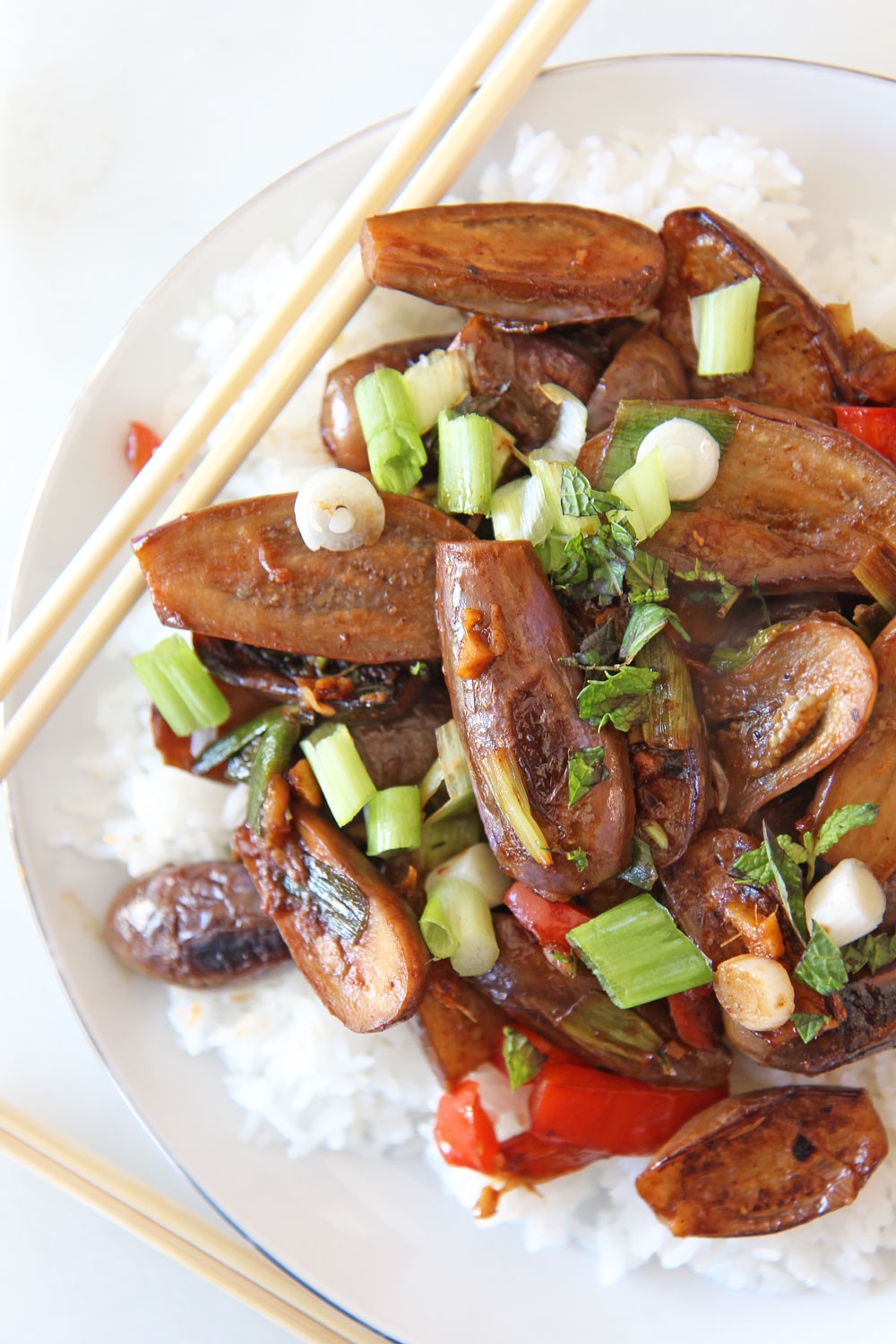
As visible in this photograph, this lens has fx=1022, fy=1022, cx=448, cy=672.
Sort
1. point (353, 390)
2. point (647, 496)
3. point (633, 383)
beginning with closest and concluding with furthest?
point (647, 496)
point (633, 383)
point (353, 390)

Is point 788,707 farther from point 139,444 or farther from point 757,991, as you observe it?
point 139,444

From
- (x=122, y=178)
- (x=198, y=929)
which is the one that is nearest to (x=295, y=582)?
(x=198, y=929)

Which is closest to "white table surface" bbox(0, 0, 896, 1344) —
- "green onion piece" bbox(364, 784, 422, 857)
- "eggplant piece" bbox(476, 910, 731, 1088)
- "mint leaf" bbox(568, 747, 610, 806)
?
"eggplant piece" bbox(476, 910, 731, 1088)

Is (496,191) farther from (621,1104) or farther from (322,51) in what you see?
(621,1104)

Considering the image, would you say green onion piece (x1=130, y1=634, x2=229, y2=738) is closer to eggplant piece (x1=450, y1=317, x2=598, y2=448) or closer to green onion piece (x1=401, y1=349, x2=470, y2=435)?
green onion piece (x1=401, y1=349, x2=470, y2=435)

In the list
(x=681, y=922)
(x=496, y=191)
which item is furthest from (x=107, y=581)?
(x=681, y=922)

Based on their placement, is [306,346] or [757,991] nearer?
[757,991]
